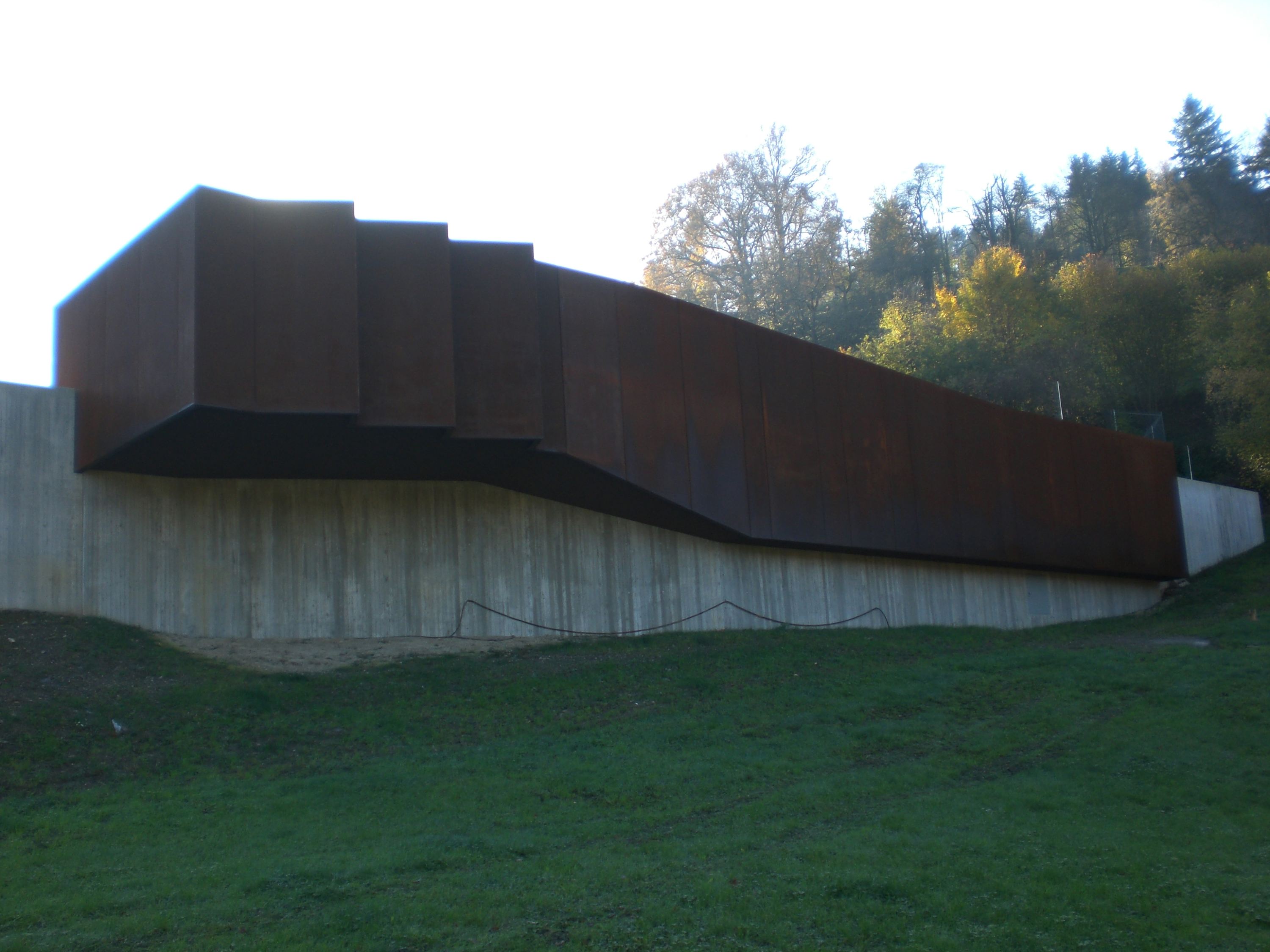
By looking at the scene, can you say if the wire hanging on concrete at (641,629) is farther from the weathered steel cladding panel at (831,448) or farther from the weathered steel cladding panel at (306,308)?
the weathered steel cladding panel at (306,308)

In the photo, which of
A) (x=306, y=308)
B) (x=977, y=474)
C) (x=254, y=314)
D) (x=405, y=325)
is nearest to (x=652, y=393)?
(x=405, y=325)

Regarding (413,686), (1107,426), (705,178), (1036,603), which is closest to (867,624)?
(1036,603)

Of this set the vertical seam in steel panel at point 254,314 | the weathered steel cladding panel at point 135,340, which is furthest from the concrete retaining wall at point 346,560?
the vertical seam in steel panel at point 254,314

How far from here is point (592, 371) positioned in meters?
17.2

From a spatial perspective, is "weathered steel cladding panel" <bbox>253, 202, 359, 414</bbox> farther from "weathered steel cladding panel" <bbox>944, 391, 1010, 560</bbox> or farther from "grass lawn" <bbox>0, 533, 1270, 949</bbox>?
"weathered steel cladding panel" <bbox>944, 391, 1010, 560</bbox>

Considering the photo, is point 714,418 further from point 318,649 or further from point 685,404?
point 318,649

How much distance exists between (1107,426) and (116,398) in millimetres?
36388

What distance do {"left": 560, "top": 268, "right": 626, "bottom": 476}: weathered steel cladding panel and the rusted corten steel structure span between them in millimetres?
37

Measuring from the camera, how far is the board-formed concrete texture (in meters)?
29.8

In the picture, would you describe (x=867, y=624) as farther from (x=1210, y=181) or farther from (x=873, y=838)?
(x=1210, y=181)

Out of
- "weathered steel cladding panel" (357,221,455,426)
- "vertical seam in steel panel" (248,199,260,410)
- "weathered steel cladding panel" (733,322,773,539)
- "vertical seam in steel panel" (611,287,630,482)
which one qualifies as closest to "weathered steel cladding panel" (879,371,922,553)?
"weathered steel cladding panel" (733,322,773,539)

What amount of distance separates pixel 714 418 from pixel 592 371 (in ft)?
9.46

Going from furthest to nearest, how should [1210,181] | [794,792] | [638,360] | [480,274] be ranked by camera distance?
1. [1210,181]
2. [638,360]
3. [480,274]
4. [794,792]

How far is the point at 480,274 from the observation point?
15.4 m
